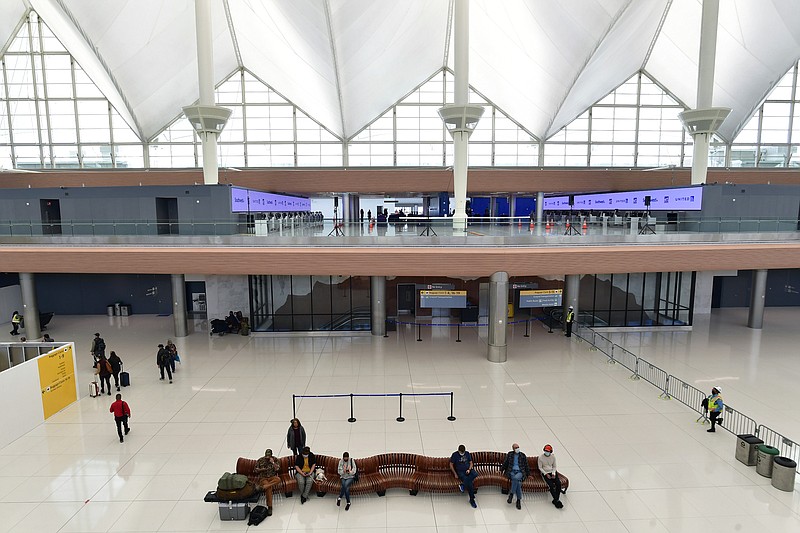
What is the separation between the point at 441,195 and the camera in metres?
40.1

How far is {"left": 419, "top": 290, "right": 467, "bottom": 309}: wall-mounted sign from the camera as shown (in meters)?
19.5

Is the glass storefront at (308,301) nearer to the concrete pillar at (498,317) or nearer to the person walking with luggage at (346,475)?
the concrete pillar at (498,317)

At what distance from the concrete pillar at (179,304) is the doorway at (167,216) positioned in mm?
2655

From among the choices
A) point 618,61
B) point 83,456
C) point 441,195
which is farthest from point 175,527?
point 618,61

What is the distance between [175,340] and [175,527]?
1363 centimetres

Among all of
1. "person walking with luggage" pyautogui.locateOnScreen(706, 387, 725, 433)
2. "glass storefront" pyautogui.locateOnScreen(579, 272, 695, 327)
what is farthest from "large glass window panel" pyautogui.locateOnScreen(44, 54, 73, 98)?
"person walking with luggage" pyautogui.locateOnScreen(706, 387, 725, 433)

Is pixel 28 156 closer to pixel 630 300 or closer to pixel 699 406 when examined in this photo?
pixel 630 300

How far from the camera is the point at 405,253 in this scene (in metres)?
16.3

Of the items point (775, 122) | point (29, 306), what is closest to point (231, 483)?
point (29, 306)

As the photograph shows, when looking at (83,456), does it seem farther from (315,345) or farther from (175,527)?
(315,345)

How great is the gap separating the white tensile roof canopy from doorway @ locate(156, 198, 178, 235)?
49.3ft

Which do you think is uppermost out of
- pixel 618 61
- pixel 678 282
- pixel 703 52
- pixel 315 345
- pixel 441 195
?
pixel 618 61

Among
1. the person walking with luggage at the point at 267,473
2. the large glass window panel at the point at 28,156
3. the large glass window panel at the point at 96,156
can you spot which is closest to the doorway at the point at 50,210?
the large glass window panel at the point at 96,156

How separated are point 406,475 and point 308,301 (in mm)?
13486
